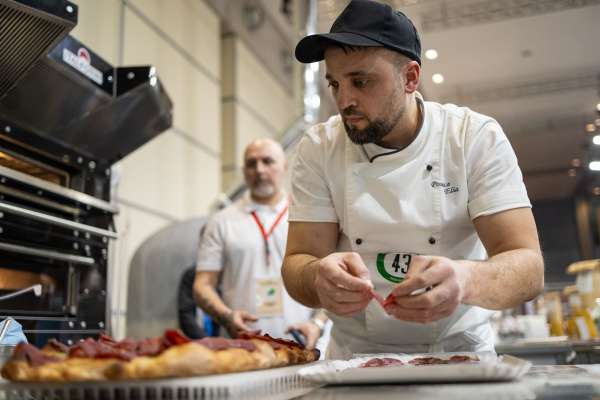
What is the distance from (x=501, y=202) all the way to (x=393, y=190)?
9.2 inches

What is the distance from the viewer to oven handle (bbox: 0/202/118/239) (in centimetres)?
162

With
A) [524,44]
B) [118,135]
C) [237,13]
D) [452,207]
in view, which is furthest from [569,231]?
[237,13]

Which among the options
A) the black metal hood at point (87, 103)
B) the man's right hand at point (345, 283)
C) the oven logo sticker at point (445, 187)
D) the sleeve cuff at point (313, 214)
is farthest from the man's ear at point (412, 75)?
the black metal hood at point (87, 103)

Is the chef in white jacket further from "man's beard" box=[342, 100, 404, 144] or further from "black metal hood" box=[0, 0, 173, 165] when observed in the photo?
"black metal hood" box=[0, 0, 173, 165]

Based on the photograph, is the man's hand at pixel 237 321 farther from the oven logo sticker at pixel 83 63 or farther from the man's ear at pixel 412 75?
the man's ear at pixel 412 75

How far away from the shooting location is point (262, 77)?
5648 millimetres

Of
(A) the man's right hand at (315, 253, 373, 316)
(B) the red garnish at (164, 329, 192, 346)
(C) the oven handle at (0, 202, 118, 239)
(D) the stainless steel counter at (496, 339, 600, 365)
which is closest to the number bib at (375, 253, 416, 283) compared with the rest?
(A) the man's right hand at (315, 253, 373, 316)

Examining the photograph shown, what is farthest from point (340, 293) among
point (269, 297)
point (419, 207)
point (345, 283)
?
point (269, 297)

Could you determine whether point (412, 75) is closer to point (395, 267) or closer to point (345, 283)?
point (395, 267)

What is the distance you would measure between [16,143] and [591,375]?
1.58 m

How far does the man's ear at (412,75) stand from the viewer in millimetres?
1375

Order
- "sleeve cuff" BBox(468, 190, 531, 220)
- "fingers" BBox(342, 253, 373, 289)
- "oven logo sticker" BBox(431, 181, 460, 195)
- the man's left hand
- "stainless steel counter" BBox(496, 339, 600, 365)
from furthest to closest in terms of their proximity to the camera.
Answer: the man's left hand
"stainless steel counter" BBox(496, 339, 600, 365)
"oven logo sticker" BBox(431, 181, 460, 195)
"sleeve cuff" BBox(468, 190, 531, 220)
"fingers" BBox(342, 253, 373, 289)

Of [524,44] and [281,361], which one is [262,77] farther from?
[281,361]

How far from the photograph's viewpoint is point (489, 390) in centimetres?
71
